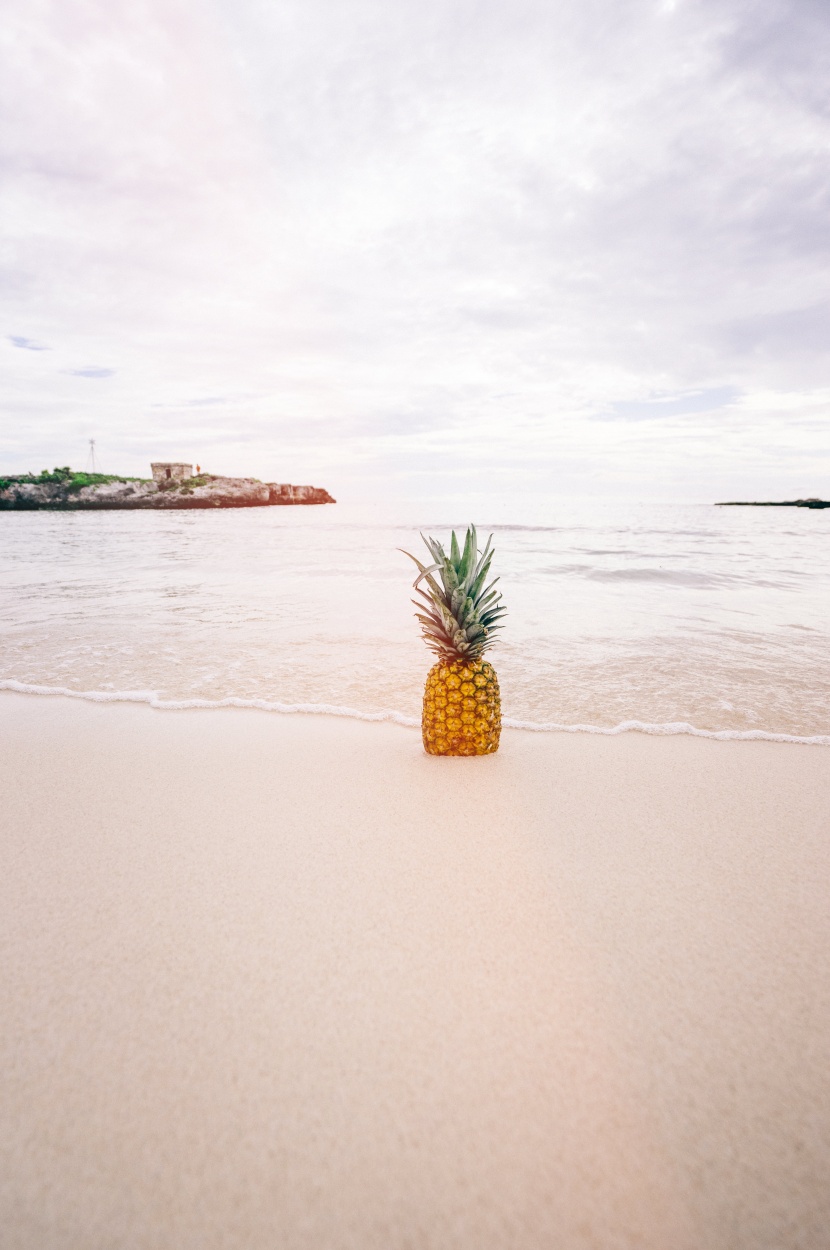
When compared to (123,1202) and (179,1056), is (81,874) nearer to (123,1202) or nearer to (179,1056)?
(179,1056)

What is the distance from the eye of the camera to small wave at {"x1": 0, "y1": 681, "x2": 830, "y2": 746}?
14.3ft

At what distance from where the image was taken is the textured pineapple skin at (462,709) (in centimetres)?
385

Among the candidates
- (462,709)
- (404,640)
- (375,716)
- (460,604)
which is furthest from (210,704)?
(404,640)

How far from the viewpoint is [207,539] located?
2638 centimetres

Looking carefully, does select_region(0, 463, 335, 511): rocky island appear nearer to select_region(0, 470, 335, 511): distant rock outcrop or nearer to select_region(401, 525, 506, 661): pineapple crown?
select_region(0, 470, 335, 511): distant rock outcrop

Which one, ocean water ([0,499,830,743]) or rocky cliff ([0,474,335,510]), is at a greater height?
rocky cliff ([0,474,335,510])

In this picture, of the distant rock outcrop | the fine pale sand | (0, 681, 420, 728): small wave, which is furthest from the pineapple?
the distant rock outcrop

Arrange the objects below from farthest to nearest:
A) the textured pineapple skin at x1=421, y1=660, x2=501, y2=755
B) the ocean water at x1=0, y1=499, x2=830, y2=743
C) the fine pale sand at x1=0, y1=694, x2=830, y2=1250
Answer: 1. the ocean water at x1=0, y1=499, x2=830, y2=743
2. the textured pineapple skin at x1=421, y1=660, x2=501, y2=755
3. the fine pale sand at x1=0, y1=694, x2=830, y2=1250

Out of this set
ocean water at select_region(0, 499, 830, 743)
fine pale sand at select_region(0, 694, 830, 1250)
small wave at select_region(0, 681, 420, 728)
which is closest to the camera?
fine pale sand at select_region(0, 694, 830, 1250)

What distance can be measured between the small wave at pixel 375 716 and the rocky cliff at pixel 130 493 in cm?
8231

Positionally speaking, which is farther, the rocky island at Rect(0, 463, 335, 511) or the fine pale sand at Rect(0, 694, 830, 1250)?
the rocky island at Rect(0, 463, 335, 511)

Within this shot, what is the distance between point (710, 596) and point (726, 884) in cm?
1027

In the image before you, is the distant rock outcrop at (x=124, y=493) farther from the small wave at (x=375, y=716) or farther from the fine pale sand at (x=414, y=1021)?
the fine pale sand at (x=414, y=1021)

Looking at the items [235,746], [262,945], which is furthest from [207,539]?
[262,945]
